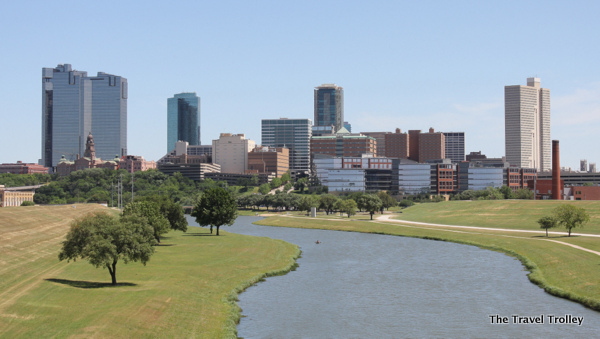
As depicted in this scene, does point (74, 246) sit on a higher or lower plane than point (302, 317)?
higher

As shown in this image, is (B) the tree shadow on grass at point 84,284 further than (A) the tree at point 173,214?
No

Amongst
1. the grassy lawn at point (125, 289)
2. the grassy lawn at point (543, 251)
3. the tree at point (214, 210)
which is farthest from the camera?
the tree at point (214, 210)

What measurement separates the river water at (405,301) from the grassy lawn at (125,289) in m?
4.11

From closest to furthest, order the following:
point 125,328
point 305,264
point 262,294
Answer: point 125,328 < point 262,294 < point 305,264

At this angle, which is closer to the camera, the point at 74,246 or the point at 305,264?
the point at 74,246

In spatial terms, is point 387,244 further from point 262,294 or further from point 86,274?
point 86,274

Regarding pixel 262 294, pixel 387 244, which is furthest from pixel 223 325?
pixel 387 244

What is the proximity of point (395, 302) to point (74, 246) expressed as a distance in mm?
35260

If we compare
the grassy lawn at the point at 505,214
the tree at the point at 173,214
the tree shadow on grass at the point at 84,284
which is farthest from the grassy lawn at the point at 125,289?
the grassy lawn at the point at 505,214

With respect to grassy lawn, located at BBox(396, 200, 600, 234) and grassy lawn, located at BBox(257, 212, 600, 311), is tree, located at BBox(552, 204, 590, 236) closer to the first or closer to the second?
grassy lawn, located at BBox(257, 212, 600, 311)

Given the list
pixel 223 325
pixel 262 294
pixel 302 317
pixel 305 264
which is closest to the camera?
pixel 223 325

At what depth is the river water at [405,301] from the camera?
54.8 metres

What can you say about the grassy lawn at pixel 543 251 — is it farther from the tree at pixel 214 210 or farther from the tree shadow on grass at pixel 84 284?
the tree shadow on grass at pixel 84 284

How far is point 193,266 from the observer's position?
8594 cm
